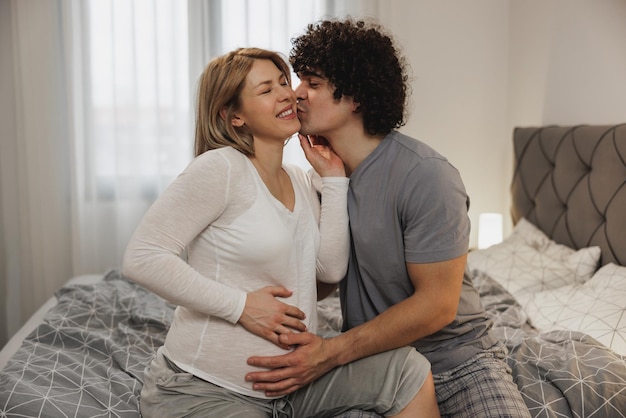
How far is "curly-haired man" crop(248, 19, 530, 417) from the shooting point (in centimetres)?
150

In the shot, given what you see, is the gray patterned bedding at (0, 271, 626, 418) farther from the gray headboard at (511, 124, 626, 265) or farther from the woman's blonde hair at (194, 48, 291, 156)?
the woman's blonde hair at (194, 48, 291, 156)

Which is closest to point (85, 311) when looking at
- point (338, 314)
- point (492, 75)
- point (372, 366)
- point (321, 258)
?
point (338, 314)

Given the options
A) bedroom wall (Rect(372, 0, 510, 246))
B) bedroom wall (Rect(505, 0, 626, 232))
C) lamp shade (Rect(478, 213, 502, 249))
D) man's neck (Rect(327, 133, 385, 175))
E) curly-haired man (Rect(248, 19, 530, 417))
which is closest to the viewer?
curly-haired man (Rect(248, 19, 530, 417))

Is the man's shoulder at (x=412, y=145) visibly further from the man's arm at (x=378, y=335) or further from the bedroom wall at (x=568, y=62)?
the bedroom wall at (x=568, y=62)

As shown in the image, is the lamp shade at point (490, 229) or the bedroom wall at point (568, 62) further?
the lamp shade at point (490, 229)

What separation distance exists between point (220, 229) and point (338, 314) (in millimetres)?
976

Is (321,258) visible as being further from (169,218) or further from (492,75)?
(492,75)

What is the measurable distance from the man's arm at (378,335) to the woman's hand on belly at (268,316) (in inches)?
0.9

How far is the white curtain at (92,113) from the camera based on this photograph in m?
3.46

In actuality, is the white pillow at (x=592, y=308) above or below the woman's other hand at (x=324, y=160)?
below

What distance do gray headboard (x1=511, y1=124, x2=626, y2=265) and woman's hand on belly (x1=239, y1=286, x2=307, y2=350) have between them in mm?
1492

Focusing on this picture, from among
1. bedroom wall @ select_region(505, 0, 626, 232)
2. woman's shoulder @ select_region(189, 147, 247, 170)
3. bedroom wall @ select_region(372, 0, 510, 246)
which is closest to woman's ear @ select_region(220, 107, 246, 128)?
woman's shoulder @ select_region(189, 147, 247, 170)

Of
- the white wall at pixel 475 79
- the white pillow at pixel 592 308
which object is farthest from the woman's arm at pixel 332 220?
the white wall at pixel 475 79

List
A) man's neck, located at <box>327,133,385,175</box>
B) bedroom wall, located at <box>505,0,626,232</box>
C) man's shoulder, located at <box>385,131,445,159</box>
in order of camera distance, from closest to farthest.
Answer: man's shoulder, located at <box>385,131,445,159</box>
man's neck, located at <box>327,133,385,175</box>
bedroom wall, located at <box>505,0,626,232</box>
